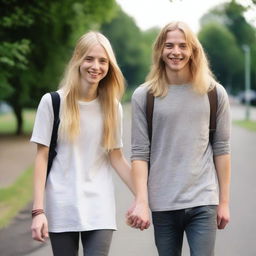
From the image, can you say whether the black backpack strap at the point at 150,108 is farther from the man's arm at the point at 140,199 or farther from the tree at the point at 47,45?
the tree at the point at 47,45

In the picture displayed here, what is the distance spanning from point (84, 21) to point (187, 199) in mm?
22812

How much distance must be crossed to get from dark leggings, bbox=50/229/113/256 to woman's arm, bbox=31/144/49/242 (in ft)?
0.28

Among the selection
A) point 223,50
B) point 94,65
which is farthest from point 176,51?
point 223,50

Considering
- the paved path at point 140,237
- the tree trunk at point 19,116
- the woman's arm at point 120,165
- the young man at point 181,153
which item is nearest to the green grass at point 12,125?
the tree trunk at point 19,116

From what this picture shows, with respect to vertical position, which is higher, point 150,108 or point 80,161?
point 150,108

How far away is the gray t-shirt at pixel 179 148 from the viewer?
3.29m

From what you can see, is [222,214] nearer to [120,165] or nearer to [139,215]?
[139,215]

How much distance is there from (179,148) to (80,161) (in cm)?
53

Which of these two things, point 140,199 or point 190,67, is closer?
point 140,199

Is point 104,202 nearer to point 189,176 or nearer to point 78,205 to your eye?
point 78,205

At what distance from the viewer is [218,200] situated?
3.35 m

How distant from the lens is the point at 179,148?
330 cm

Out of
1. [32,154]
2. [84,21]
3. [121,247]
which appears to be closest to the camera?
[121,247]

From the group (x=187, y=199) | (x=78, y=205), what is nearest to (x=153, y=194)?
(x=187, y=199)
